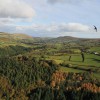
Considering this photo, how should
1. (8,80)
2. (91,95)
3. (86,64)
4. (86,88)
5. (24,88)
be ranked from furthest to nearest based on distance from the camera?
(86,64) < (8,80) < (24,88) < (86,88) < (91,95)

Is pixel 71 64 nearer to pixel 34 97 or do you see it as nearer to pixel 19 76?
pixel 19 76

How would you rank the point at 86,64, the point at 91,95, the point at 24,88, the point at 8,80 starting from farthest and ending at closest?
the point at 86,64 → the point at 8,80 → the point at 24,88 → the point at 91,95

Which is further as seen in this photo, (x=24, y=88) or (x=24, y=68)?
(x=24, y=68)

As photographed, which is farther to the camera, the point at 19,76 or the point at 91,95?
the point at 19,76

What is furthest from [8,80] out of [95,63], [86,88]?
[95,63]

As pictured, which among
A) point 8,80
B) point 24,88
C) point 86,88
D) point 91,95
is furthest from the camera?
point 8,80

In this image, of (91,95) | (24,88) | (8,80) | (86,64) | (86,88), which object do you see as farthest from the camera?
(86,64)

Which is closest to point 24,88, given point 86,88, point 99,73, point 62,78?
point 62,78

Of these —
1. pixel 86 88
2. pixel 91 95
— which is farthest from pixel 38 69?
pixel 91 95

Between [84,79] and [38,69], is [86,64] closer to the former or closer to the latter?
[84,79]
